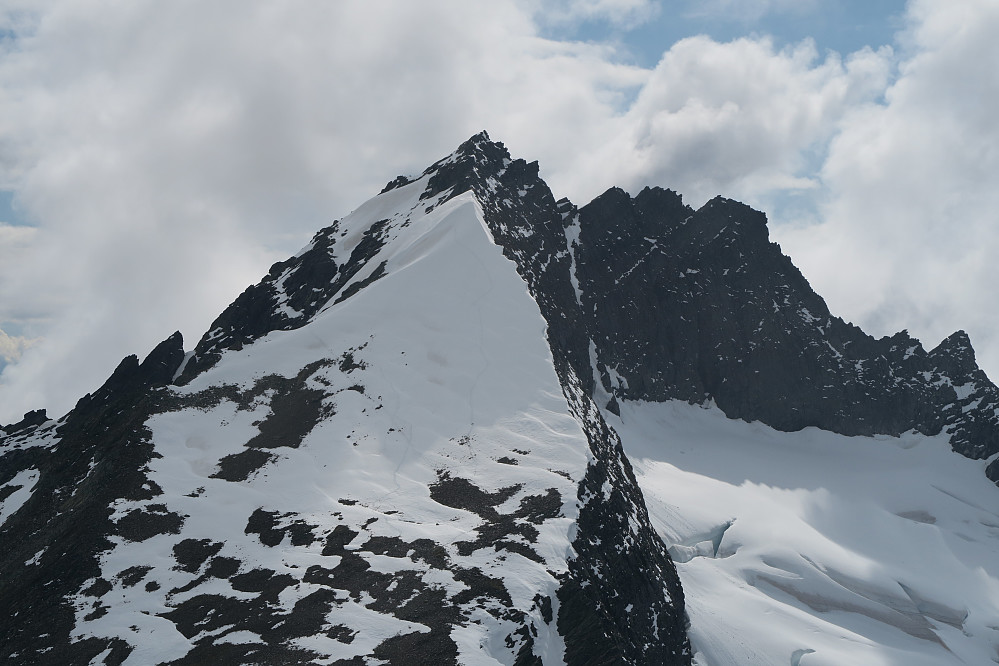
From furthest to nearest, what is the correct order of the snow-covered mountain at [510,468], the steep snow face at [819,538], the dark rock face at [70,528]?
the steep snow face at [819,538]
the snow-covered mountain at [510,468]
the dark rock face at [70,528]

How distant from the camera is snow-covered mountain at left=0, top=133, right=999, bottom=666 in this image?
54.2 metres

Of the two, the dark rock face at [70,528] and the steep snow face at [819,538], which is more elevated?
the steep snow face at [819,538]

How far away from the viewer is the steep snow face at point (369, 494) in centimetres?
5116

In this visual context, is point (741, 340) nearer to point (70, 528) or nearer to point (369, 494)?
point (369, 494)

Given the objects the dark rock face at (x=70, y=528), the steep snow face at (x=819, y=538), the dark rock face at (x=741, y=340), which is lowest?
the dark rock face at (x=70, y=528)

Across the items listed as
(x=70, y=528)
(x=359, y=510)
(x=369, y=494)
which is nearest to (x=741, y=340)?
(x=369, y=494)

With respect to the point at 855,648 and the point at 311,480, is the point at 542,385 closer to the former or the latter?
the point at 311,480

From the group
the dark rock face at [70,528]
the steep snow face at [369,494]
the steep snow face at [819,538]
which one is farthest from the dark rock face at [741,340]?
the dark rock face at [70,528]

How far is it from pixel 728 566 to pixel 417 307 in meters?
58.2

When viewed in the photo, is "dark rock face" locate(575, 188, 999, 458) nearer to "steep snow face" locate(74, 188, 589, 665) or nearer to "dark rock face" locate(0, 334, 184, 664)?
"steep snow face" locate(74, 188, 589, 665)

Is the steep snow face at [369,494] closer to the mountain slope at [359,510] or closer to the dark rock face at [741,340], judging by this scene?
the mountain slope at [359,510]

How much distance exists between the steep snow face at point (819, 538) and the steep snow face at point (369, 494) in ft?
102

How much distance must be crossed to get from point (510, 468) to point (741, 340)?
11981cm

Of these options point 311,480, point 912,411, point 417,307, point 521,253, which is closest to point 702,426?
point 912,411
